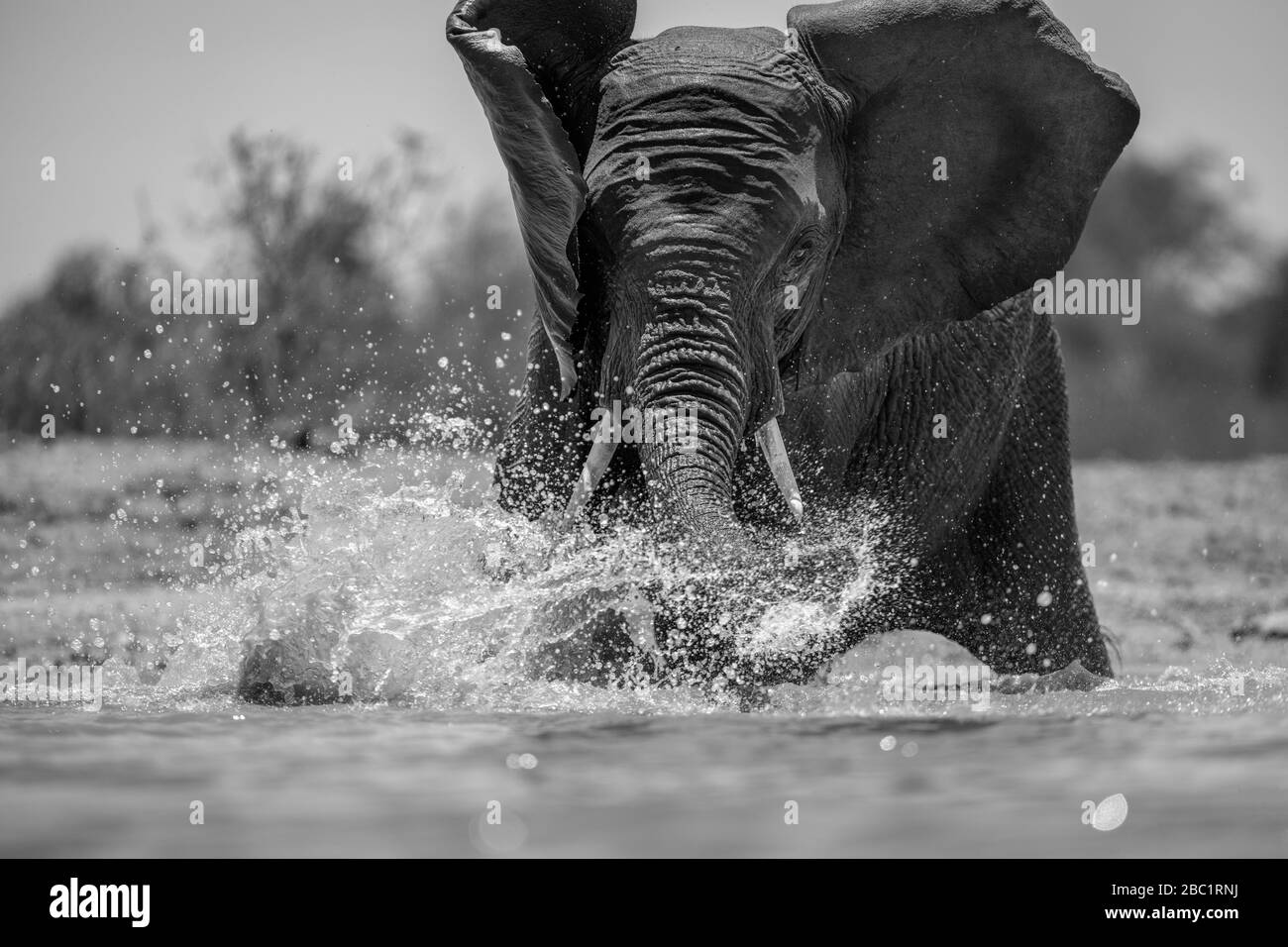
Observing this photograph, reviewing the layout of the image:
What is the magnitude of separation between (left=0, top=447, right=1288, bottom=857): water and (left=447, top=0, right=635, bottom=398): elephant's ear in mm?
762

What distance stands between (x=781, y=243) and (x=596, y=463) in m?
0.76

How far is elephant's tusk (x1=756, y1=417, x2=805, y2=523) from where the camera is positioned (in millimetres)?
5289

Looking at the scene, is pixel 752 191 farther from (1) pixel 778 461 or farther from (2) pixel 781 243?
(1) pixel 778 461

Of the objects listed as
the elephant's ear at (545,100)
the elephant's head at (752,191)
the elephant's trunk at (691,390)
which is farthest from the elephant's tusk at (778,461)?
the elephant's ear at (545,100)

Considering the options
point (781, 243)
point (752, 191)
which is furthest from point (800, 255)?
point (752, 191)

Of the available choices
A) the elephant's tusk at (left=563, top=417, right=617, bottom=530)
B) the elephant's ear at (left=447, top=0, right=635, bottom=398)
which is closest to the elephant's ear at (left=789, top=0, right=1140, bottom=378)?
the elephant's ear at (left=447, top=0, right=635, bottom=398)

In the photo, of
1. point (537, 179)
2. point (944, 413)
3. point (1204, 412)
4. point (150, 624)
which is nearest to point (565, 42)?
point (537, 179)

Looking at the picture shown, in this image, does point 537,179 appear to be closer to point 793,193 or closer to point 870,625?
point 793,193

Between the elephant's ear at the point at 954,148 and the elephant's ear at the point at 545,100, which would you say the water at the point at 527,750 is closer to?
the elephant's ear at the point at 545,100

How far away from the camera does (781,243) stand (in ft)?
16.7

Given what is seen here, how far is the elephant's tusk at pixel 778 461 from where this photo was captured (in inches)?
208

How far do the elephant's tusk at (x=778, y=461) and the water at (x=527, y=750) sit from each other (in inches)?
16.8

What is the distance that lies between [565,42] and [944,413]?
2.05 meters

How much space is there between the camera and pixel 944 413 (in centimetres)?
668
